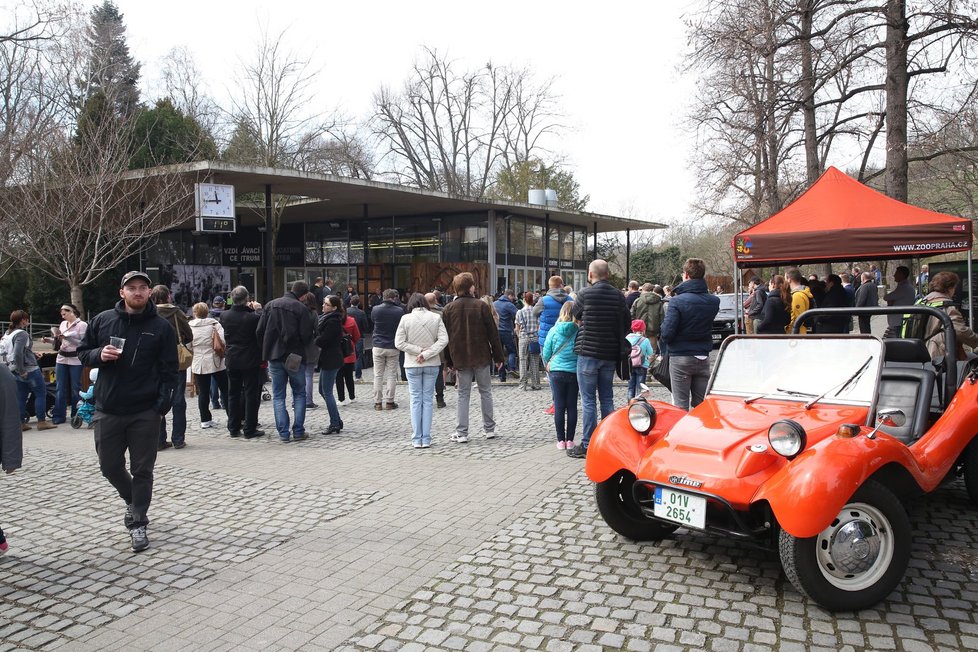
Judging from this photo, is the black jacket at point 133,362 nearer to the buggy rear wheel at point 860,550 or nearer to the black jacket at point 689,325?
the buggy rear wheel at point 860,550

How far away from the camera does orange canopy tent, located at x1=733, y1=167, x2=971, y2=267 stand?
27.1ft

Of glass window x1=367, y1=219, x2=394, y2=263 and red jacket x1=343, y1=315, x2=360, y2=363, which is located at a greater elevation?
glass window x1=367, y1=219, x2=394, y2=263

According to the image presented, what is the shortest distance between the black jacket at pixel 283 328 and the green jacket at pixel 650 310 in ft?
20.1

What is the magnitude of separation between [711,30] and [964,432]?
1207 centimetres

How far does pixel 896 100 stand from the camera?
13.8m

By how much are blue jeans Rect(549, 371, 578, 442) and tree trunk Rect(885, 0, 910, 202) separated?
9773 millimetres

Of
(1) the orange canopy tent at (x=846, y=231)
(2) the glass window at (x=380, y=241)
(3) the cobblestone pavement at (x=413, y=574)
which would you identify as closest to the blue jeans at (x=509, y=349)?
(1) the orange canopy tent at (x=846, y=231)

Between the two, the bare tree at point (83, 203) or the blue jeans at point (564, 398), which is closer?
the blue jeans at point (564, 398)

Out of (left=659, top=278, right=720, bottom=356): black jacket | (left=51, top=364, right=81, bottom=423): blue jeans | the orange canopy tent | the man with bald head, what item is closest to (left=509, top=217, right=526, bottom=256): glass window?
the orange canopy tent

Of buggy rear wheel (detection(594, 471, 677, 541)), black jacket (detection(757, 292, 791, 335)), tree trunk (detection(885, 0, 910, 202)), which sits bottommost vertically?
buggy rear wheel (detection(594, 471, 677, 541))

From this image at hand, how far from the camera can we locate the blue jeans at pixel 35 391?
34.7 ft

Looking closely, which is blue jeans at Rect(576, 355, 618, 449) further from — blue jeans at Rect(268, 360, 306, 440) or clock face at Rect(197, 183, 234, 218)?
clock face at Rect(197, 183, 234, 218)

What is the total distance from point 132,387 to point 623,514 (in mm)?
3599

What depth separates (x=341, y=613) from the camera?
3924 millimetres
